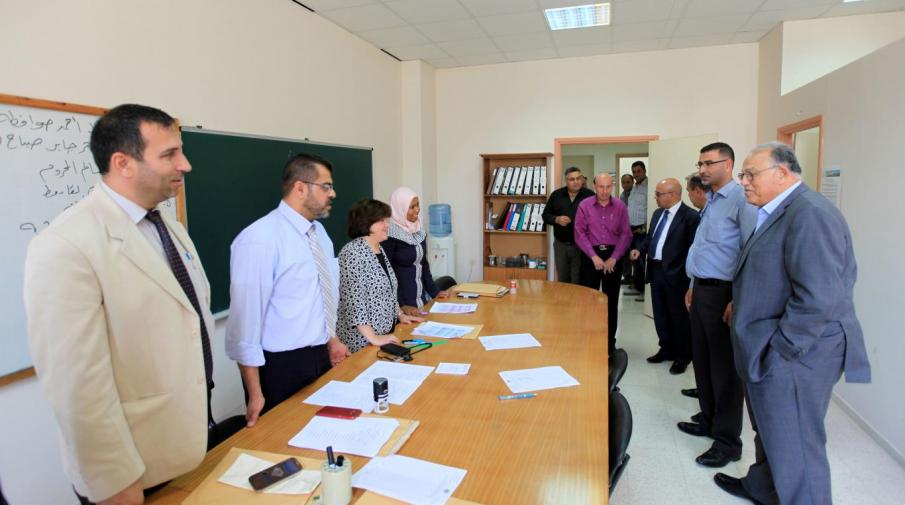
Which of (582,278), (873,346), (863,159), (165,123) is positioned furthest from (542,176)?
(165,123)

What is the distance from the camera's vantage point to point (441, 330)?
251 centimetres

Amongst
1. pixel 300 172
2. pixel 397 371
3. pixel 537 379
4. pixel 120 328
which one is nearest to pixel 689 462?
pixel 537 379

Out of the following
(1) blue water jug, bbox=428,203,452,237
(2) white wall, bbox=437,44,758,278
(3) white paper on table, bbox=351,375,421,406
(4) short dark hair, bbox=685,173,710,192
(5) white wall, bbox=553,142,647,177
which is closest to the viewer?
(3) white paper on table, bbox=351,375,421,406

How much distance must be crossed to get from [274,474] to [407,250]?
185 centimetres

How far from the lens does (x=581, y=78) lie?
551cm

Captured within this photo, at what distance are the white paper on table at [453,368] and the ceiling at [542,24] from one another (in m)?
3.11

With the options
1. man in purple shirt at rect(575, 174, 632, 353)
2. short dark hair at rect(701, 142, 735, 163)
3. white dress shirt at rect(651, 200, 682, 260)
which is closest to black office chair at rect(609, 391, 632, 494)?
short dark hair at rect(701, 142, 735, 163)

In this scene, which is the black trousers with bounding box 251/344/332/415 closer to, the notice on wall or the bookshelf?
the notice on wall

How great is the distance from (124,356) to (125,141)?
1.75 ft

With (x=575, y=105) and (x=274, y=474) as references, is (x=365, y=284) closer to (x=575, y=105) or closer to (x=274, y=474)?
(x=274, y=474)

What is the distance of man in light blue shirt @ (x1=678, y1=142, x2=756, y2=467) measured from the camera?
255 centimetres

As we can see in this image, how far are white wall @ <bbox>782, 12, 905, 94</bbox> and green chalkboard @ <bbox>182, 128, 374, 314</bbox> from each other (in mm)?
4483

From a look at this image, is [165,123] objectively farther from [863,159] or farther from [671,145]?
[671,145]

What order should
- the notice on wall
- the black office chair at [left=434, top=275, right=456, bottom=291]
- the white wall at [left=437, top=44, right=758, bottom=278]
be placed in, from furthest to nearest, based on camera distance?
the white wall at [left=437, top=44, right=758, bottom=278] < the black office chair at [left=434, top=275, right=456, bottom=291] < the notice on wall
